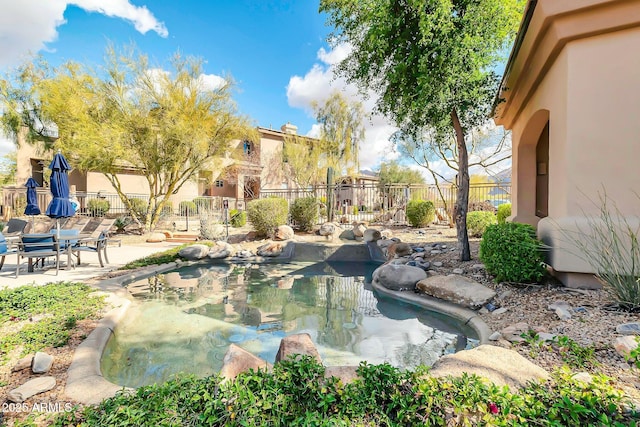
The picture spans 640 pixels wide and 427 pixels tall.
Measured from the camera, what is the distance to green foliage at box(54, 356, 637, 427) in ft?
5.93

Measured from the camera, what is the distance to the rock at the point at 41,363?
8.84 feet

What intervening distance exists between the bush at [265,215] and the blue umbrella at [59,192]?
5876 mm

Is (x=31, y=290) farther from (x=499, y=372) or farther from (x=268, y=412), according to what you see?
(x=499, y=372)

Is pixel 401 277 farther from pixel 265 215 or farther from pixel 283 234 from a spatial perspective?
pixel 265 215

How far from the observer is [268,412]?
76.1 inches

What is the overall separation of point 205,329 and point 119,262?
529 cm

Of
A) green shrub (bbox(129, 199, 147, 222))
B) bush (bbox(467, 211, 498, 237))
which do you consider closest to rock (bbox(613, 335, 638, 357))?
bush (bbox(467, 211, 498, 237))

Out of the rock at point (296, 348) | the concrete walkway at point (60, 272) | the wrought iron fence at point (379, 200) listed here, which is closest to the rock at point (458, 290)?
the rock at point (296, 348)

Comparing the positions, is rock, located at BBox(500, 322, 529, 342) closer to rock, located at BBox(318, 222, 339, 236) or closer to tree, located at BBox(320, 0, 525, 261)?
tree, located at BBox(320, 0, 525, 261)

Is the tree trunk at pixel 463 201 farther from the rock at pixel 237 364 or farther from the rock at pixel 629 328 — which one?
the rock at pixel 237 364

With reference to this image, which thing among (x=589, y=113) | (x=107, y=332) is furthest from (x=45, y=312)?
(x=589, y=113)

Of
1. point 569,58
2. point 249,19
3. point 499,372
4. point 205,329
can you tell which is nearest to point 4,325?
point 205,329

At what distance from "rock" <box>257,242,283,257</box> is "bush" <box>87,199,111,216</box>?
510 inches

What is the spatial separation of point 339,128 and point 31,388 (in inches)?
1016
